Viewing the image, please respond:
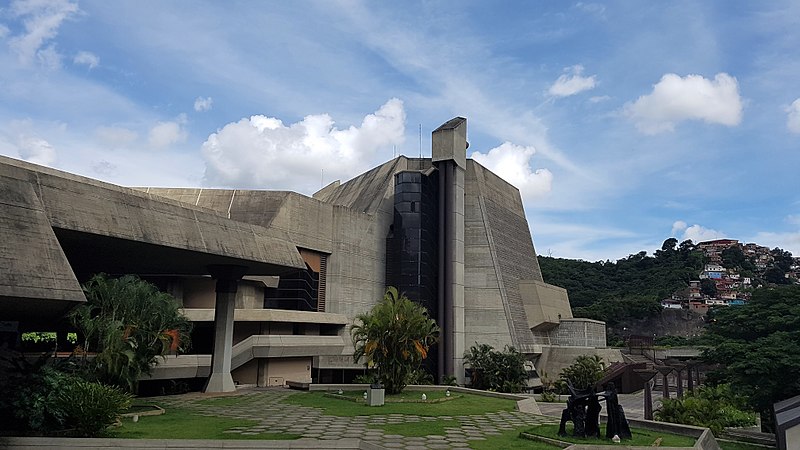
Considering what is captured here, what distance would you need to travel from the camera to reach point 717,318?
30922mm

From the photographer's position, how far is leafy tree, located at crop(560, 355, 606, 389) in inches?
1613

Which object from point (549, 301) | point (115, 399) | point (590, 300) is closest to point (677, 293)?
point (590, 300)

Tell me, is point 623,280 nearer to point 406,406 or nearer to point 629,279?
point 629,279

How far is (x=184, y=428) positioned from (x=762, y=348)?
22236mm

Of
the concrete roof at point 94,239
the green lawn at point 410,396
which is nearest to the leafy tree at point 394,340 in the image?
the green lawn at point 410,396

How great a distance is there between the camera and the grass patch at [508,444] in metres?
15.6

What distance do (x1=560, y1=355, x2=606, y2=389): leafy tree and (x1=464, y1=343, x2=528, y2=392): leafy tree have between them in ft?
→ 12.3

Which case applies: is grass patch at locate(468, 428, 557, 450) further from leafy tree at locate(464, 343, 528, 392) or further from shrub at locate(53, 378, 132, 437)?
leafy tree at locate(464, 343, 528, 392)

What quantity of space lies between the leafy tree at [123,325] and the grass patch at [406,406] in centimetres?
676

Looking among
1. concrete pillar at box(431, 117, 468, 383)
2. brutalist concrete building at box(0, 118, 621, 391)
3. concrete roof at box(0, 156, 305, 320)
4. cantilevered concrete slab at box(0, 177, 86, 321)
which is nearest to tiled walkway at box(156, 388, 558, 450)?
brutalist concrete building at box(0, 118, 621, 391)

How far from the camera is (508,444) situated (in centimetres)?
1627

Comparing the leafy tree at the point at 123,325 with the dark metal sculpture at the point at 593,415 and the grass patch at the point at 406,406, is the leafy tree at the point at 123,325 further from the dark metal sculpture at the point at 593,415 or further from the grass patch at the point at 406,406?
the dark metal sculpture at the point at 593,415

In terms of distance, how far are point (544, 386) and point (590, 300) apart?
70.2 meters

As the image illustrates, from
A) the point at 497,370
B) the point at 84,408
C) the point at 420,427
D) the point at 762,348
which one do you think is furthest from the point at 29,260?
the point at 497,370
